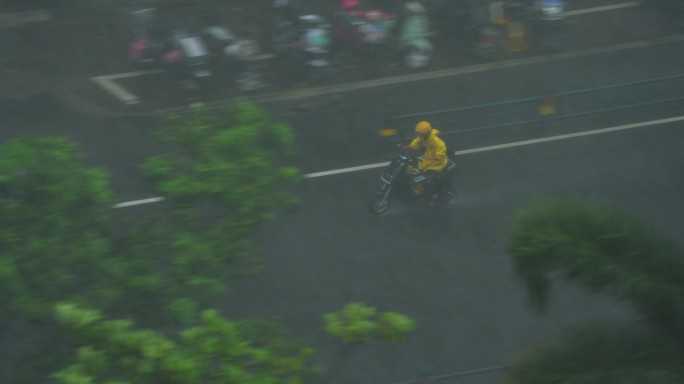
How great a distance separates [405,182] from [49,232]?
8557mm

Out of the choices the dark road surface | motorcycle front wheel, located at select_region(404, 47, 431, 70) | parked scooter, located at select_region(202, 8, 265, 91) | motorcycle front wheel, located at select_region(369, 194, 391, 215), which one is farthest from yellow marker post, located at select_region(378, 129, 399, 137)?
parked scooter, located at select_region(202, 8, 265, 91)

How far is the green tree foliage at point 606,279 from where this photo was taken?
5.54 m

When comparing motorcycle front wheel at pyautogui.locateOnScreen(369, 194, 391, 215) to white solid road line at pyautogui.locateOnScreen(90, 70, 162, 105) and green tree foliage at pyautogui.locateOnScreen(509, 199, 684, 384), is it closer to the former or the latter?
white solid road line at pyautogui.locateOnScreen(90, 70, 162, 105)

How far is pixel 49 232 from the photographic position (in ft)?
25.1

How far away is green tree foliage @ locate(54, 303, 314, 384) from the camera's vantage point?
18.1 ft

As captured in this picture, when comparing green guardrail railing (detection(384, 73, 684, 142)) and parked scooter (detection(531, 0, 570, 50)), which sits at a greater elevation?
parked scooter (detection(531, 0, 570, 50))

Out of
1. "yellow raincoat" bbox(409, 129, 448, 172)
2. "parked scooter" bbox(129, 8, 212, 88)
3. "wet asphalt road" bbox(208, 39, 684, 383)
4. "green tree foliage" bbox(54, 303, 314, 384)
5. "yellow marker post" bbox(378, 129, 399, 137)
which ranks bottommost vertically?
"wet asphalt road" bbox(208, 39, 684, 383)

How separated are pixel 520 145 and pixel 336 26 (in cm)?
531

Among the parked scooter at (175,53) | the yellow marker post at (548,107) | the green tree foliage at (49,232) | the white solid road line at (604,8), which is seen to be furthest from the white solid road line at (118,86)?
the green tree foliage at (49,232)

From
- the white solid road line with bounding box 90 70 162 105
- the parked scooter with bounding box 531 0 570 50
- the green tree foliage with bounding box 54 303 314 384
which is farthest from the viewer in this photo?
the parked scooter with bounding box 531 0 570 50

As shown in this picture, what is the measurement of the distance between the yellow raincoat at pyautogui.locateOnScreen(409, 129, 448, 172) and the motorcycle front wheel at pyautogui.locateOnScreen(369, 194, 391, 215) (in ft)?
2.55

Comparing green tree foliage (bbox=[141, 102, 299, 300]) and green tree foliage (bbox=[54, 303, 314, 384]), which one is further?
green tree foliage (bbox=[141, 102, 299, 300])

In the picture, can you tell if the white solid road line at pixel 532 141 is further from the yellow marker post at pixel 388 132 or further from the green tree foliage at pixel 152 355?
the green tree foliage at pixel 152 355

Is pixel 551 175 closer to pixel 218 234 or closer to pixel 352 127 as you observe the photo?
pixel 352 127
